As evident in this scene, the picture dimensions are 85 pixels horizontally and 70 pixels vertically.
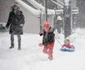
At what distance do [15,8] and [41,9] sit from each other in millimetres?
11802

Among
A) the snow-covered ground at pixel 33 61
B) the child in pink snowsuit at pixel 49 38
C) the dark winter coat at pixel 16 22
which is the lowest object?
the snow-covered ground at pixel 33 61

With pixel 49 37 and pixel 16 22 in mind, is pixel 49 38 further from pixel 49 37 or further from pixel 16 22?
pixel 16 22

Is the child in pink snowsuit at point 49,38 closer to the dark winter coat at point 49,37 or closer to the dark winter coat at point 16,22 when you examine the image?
the dark winter coat at point 49,37

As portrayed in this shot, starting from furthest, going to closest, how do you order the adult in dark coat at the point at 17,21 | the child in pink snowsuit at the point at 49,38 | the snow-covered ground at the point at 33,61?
the adult in dark coat at the point at 17,21 → the child in pink snowsuit at the point at 49,38 → the snow-covered ground at the point at 33,61

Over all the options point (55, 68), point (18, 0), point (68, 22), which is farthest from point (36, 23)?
point (55, 68)

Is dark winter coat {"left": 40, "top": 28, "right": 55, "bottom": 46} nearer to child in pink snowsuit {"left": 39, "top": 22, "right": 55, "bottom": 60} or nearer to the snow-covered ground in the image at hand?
child in pink snowsuit {"left": 39, "top": 22, "right": 55, "bottom": 60}

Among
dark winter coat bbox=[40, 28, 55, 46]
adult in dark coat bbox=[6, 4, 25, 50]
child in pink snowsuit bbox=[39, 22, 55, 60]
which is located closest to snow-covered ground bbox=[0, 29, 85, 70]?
child in pink snowsuit bbox=[39, 22, 55, 60]

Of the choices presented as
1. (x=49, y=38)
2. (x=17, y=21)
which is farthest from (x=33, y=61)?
(x=17, y=21)

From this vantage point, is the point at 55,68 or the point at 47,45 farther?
the point at 47,45

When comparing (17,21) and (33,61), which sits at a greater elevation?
(17,21)

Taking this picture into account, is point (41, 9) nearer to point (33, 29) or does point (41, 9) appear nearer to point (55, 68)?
point (33, 29)

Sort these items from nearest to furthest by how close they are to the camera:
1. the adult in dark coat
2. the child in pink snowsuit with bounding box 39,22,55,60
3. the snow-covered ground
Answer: the snow-covered ground → the child in pink snowsuit with bounding box 39,22,55,60 → the adult in dark coat

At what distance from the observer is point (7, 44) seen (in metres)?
13.9

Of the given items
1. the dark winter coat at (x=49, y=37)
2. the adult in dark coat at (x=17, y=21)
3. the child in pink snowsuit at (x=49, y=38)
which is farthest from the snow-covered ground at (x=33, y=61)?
the adult in dark coat at (x=17, y=21)
